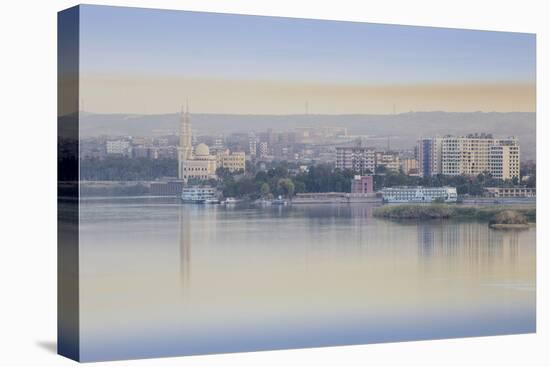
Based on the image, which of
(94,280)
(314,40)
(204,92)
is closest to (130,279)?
(94,280)

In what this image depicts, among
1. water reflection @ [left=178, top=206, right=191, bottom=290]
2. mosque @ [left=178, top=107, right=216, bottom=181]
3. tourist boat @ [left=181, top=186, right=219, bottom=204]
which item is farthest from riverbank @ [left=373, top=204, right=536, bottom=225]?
water reflection @ [left=178, top=206, right=191, bottom=290]

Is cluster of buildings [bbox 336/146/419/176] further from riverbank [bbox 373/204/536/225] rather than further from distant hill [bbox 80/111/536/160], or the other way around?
riverbank [bbox 373/204/536/225]

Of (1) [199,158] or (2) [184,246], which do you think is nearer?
→ (2) [184,246]

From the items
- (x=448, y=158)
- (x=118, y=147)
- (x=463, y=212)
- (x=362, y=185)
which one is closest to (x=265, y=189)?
(x=362, y=185)

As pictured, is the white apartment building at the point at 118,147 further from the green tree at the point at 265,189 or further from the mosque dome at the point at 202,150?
the green tree at the point at 265,189

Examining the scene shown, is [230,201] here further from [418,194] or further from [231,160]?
[418,194]

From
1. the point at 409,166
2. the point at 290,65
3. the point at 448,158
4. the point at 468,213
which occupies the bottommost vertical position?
the point at 468,213

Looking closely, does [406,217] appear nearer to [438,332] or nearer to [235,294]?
[438,332]
